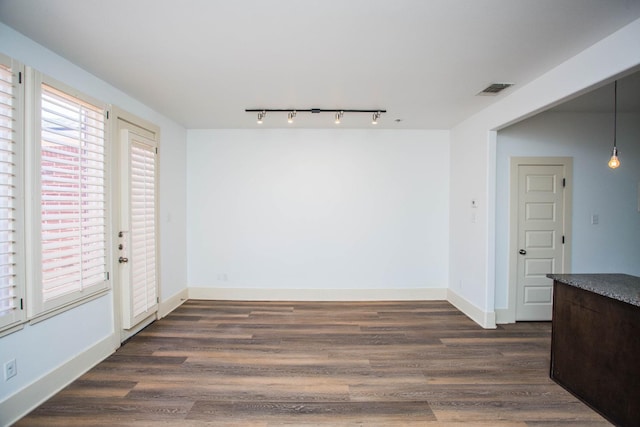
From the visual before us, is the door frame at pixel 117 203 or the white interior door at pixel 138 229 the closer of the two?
the door frame at pixel 117 203

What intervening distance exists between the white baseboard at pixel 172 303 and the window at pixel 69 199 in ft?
4.10

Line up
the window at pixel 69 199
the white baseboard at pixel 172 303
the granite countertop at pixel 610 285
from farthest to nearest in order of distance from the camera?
the white baseboard at pixel 172 303, the window at pixel 69 199, the granite countertop at pixel 610 285

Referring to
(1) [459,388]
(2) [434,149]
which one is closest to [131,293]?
(1) [459,388]

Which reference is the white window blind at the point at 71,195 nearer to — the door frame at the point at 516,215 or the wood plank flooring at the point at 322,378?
the wood plank flooring at the point at 322,378

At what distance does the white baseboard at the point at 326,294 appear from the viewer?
15.5 ft

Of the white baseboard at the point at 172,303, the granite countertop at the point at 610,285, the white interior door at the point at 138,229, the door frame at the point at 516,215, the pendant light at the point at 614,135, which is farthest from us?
the white baseboard at the point at 172,303

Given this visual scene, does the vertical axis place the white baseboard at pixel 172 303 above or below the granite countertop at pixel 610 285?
below

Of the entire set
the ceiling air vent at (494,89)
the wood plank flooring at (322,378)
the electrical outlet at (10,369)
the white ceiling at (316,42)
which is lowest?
the wood plank flooring at (322,378)

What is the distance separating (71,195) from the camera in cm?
250

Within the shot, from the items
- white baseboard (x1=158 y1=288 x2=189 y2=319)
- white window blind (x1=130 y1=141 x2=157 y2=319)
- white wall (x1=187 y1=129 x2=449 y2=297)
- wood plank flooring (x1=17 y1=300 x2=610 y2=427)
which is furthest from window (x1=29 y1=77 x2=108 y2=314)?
white wall (x1=187 y1=129 x2=449 y2=297)

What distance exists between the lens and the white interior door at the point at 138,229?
3.14 metres

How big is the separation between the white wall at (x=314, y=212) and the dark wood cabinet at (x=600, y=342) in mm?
2289

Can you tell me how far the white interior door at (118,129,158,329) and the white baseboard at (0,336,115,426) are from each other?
0.37 meters

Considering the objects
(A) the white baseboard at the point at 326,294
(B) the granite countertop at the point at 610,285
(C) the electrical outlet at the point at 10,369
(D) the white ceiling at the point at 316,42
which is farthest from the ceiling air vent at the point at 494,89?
(C) the electrical outlet at the point at 10,369
